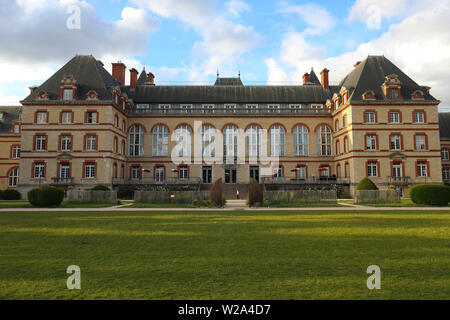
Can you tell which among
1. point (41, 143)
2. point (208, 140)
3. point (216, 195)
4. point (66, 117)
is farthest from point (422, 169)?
point (41, 143)

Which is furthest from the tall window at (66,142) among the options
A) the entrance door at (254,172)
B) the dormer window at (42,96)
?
the entrance door at (254,172)

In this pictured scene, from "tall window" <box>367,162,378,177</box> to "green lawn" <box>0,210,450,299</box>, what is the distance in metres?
29.2

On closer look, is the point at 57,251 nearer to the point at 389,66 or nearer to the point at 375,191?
the point at 375,191

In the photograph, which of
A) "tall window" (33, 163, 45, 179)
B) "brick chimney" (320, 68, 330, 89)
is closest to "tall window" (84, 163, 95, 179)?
"tall window" (33, 163, 45, 179)

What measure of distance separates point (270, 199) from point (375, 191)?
960 centimetres

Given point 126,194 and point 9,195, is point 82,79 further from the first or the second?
point 126,194

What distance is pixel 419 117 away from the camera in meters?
38.4

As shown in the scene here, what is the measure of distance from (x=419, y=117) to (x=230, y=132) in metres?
25.9

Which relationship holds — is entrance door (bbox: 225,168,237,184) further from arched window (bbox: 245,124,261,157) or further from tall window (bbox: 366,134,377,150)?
tall window (bbox: 366,134,377,150)

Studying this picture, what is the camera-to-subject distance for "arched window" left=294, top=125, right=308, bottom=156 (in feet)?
147

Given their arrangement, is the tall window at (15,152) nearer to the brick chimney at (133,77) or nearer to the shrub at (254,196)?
the brick chimney at (133,77)

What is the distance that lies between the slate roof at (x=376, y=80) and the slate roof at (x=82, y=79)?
109ft

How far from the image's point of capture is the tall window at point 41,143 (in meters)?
37.6
